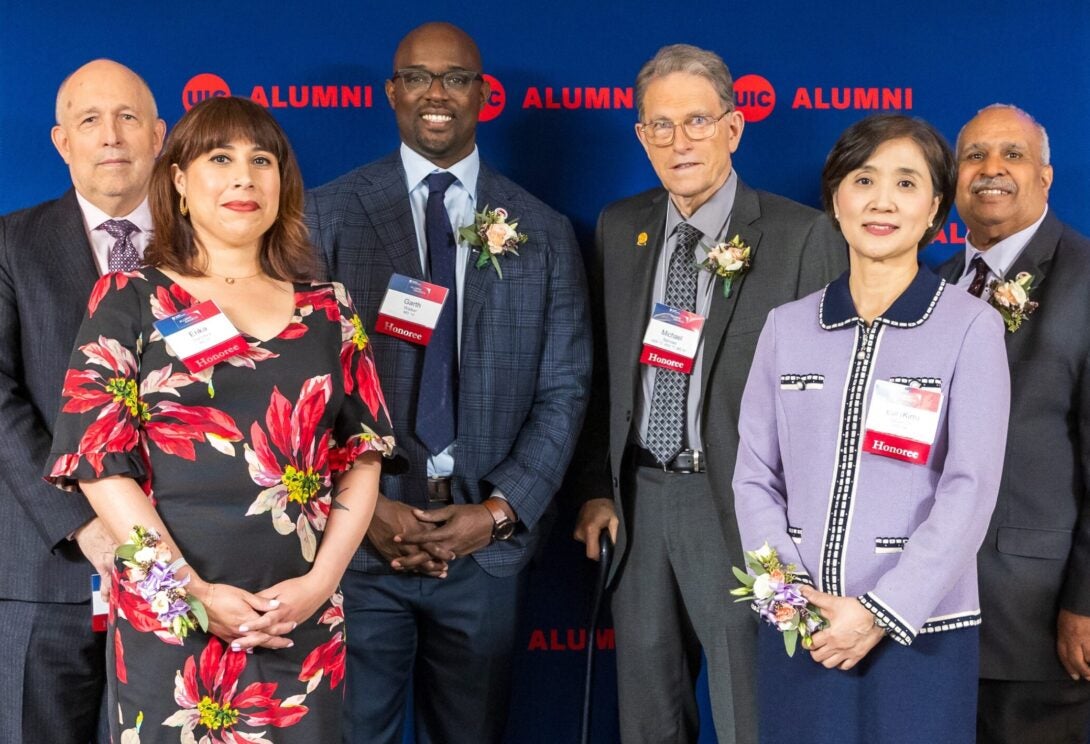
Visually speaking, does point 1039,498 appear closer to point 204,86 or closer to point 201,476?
point 201,476

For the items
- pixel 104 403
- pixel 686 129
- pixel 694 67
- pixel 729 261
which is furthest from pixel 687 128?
pixel 104 403

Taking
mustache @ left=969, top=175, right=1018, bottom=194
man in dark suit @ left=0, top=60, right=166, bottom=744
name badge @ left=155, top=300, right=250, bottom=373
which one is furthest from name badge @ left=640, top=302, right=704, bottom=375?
man in dark suit @ left=0, top=60, right=166, bottom=744

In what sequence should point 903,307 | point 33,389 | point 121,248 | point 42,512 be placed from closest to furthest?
point 903,307 → point 42,512 → point 33,389 → point 121,248

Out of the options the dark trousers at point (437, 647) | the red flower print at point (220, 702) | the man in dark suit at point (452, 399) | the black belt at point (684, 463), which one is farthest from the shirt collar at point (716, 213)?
the red flower print at point (220, 702)

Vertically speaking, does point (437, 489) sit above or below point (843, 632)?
above

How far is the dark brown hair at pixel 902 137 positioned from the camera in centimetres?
241

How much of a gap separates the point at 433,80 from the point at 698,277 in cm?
90

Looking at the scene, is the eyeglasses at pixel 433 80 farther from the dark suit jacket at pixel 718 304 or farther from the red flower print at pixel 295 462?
the red flower print at pixel 295 462

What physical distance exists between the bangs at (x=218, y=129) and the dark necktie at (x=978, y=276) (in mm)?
1833

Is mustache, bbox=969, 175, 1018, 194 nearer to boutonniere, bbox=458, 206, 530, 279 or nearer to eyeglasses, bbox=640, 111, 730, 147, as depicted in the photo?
eyeglasses, bbox=640, 111, 730, 147

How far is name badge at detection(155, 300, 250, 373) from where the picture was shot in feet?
7.34

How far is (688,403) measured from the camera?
308 centimetres

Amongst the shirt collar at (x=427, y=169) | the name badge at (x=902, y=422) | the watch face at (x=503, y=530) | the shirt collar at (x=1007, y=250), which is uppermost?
the shirt collar at (x=427, y=169)

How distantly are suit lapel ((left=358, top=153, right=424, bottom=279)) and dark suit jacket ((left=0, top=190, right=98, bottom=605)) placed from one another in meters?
0.74
